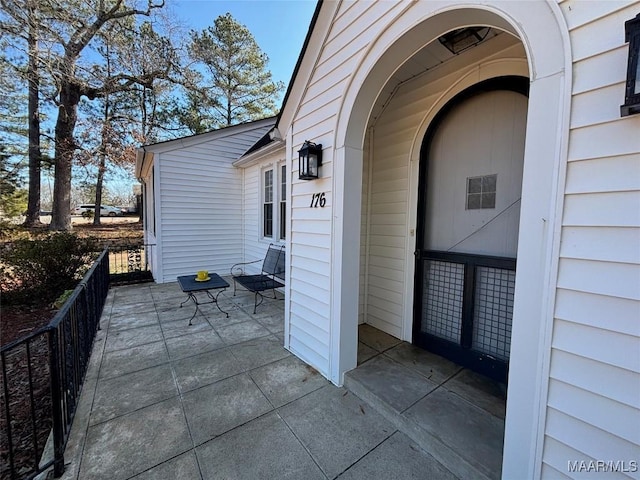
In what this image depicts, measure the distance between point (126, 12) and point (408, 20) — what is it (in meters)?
13.0

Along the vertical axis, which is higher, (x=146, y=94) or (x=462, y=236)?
(x=146, y=94)

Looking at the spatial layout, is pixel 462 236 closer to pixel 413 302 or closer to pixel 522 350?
pixel 413 302

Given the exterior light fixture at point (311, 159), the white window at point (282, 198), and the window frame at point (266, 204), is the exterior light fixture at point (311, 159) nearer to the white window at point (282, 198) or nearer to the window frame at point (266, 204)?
the white window at point (282, 198)

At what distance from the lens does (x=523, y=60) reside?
208 cm

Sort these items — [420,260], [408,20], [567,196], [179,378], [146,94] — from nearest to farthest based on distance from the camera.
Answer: [567,196] < [408,20] < [179,378] < [420,260] < [146,94]

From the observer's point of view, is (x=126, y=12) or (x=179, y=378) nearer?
(x=179, y=378)

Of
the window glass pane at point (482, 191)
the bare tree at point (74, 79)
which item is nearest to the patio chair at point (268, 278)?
the window glass pane at point (482, 191)

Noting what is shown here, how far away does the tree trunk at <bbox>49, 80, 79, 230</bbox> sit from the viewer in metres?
11.1

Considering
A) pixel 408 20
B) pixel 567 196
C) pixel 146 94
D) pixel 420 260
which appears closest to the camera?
pixel 567 196

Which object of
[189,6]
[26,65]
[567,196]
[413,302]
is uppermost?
[189,6]

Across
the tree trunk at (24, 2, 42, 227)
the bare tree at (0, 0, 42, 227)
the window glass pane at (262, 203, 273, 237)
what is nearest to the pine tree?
the bare tree at (0, 0, 42, 227)

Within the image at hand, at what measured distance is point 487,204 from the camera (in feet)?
8.01

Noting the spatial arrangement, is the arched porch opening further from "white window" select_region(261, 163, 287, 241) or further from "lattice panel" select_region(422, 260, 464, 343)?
"white window" select_region(261, 163, 287, 241)

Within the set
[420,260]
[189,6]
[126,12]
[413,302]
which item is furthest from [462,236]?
[126,12]
